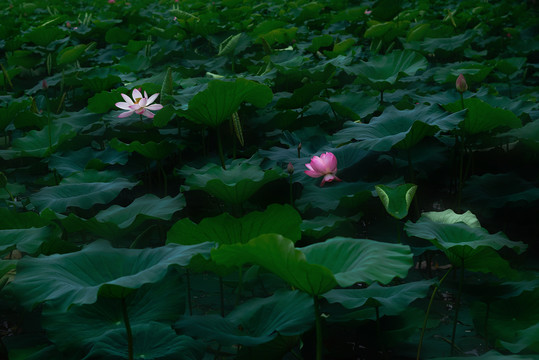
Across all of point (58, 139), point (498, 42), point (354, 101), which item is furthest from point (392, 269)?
point (498, 42)

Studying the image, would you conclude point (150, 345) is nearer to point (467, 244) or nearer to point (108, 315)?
point (108, 315)

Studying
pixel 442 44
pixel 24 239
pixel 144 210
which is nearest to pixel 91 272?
pixel 24 239

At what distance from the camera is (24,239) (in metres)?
1.46

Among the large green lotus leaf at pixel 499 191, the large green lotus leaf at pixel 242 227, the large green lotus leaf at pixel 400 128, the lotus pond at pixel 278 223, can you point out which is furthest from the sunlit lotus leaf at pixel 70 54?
the large green lotus leaf at pixel 499 191

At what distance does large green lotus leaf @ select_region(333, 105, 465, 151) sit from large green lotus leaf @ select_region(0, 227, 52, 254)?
0.89m

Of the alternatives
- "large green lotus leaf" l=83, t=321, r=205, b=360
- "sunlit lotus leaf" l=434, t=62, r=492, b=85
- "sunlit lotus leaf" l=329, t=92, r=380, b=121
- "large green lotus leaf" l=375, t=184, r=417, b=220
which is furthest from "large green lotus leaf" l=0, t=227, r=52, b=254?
"sunlit lotus leaf" l=434, t=62, r=492, b=85

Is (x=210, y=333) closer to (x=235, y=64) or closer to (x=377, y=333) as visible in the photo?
(x=377, y=333)

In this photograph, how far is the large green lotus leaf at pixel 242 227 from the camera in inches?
55.1

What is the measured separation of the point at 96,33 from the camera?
17.0ft

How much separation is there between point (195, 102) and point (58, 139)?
80 cm

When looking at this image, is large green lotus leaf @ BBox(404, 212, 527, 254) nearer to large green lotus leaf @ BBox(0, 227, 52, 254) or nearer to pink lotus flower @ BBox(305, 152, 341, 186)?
pink lotus flower @ BBox(305, 152, 341, 186)

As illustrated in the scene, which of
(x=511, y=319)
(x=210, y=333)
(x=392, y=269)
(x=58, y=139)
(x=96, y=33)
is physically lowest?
(x=96, y=33)

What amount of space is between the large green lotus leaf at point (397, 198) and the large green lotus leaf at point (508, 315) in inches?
10.9

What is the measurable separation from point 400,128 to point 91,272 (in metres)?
1.08
